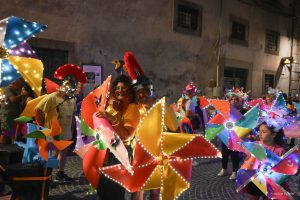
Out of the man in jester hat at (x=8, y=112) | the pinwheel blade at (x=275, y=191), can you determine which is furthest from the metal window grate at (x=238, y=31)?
the pinwheel blade at (x=275, y=191)

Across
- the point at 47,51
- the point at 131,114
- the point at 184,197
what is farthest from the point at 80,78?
the point at 47,51

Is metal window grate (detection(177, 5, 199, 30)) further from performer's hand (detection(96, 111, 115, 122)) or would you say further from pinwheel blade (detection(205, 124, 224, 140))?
performer's hand (detection(96, 111, 115, 122))

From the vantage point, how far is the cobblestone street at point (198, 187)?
5.00 meters

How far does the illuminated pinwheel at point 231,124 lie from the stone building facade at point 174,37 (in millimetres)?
5788

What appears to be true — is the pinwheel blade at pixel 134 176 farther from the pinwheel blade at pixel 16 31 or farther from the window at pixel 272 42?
the window at pixel 272 42

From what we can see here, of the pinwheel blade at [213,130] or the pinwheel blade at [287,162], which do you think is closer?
the pinwheel blade at [287,162]

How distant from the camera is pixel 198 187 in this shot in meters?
5.64

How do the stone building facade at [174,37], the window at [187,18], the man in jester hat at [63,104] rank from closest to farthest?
the man in jester hat at [63,104], the stone building facade at [174,37], the window at [187,18]

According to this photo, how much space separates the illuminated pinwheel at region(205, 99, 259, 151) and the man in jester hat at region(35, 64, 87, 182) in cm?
215

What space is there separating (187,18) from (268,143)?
10.4 meters

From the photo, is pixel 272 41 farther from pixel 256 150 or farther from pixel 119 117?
pixel 119 117

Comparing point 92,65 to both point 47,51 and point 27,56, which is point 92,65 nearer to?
point 47,51

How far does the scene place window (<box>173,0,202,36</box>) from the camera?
12609 millimetres

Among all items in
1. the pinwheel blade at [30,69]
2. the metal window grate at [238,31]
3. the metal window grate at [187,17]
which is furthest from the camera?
the metal window grate at [238,31]
